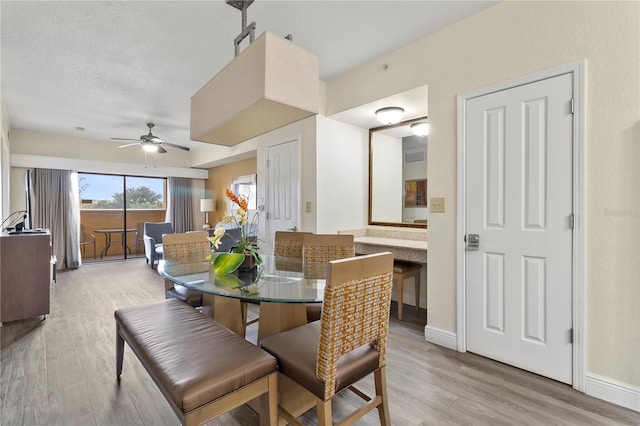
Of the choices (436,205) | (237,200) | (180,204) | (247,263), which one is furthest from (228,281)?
(180,204)

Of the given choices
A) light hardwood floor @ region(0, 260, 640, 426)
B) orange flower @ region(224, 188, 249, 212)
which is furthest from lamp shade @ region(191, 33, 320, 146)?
light hardwood floor @ region(0, 260, 640, 426)

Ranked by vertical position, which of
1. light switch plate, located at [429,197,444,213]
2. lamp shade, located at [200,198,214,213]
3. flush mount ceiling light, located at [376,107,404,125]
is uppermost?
flush mount ceiling light, located at [376,107,404,125]

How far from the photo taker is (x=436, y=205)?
101 inches

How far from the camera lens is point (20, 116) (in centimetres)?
459

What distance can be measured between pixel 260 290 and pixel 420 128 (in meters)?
2.67

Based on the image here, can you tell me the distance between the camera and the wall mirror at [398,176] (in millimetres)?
3502

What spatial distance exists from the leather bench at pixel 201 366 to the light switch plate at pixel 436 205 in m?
1.85

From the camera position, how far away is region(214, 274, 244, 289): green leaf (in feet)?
5.67

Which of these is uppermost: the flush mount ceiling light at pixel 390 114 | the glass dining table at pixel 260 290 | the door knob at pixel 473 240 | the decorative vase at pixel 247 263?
the flush mount ceiling light at pixel 390 114

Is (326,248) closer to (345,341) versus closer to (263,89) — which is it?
(345,341)

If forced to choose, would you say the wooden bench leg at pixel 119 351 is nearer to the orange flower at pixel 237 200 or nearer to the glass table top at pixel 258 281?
the glass table top at pixel 258 281

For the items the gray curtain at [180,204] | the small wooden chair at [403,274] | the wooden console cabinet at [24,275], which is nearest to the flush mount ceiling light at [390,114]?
the small wooden chair at [403,274]

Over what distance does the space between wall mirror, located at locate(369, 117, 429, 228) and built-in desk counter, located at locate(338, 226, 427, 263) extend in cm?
11

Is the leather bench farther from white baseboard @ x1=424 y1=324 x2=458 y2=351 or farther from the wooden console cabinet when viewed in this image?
the wooden console cabinet
